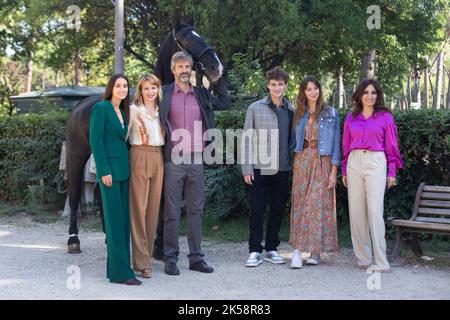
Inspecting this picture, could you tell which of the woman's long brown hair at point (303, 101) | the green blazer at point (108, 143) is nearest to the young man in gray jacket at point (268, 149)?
the woman's long brown hair at point (303, 101)

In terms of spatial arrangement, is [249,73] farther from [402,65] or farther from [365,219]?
[402,65]

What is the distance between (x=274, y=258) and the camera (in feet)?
21.8

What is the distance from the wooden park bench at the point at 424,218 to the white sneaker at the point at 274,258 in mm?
1227

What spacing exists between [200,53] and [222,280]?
7.69 ft

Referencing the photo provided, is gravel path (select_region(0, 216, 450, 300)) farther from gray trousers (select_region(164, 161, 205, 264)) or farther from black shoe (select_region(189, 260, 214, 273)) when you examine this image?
gray trousers (select_region(164, 161, 205, 264))

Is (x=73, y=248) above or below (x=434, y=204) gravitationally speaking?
below

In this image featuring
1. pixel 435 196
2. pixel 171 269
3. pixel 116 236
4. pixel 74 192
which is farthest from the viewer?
pixel 74 192

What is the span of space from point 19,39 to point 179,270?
1857cm

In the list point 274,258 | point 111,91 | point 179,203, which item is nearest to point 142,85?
point 111,91

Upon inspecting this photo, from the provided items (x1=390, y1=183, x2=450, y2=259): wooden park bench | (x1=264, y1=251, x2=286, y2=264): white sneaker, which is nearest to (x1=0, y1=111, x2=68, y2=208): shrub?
(x1=264, y1=251, x2=286, y2=264): white sneaker

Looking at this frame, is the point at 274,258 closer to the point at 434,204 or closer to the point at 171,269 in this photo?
the point at 171,269

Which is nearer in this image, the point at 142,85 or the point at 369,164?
the point at 142,85
